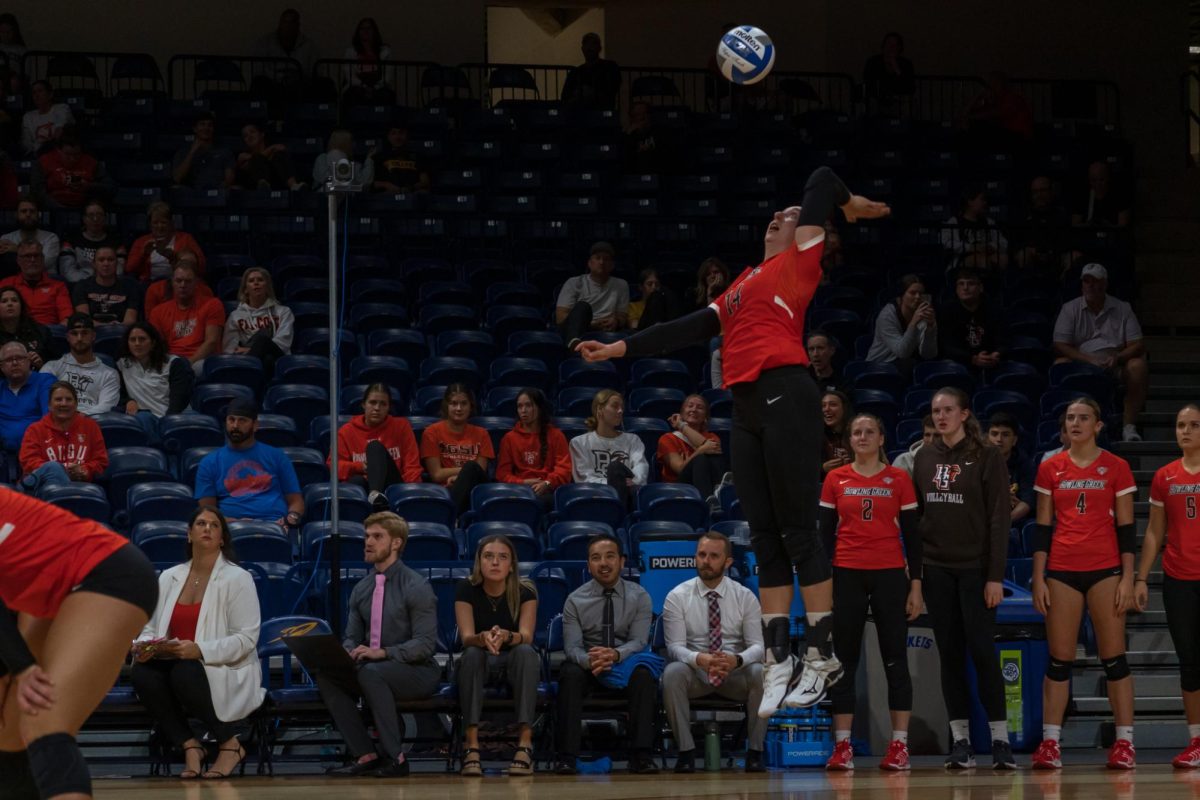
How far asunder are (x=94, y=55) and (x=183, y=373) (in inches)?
272

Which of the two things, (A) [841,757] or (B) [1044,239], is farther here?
(B) [1044,239]

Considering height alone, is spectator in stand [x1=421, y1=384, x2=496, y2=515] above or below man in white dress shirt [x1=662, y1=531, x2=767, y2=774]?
above

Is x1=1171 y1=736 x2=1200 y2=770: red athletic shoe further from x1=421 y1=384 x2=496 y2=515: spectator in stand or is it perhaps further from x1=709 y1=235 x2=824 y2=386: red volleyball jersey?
x1=421 y1=384 x2=496 y2=515: spectator in stand

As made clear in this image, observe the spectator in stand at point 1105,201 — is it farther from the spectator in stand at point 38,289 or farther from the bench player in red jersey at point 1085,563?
the spectator in stand at point 38,289

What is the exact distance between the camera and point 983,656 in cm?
903

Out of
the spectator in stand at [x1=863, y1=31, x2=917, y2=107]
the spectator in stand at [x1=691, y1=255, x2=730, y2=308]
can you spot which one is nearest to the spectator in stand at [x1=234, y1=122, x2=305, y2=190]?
the spectator in stand at [x1=691, y1=255, x2=730, y2=308]

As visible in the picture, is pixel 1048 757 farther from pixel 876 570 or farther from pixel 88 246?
pixel 88 246

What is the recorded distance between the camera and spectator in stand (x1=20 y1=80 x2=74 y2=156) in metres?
15.6

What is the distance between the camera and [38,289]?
13.0m

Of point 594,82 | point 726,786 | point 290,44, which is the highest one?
point 290,44

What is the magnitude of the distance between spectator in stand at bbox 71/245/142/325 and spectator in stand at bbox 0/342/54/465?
4.99 ft

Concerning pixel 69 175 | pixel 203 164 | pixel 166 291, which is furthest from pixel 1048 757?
pixel 69 175

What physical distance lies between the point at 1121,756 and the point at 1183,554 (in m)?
1.22

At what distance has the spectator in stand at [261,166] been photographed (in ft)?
49.9
